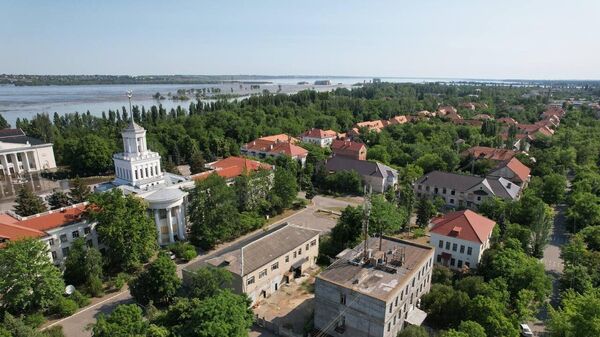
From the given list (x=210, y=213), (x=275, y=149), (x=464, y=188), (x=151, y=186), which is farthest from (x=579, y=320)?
(x=275, y=149)

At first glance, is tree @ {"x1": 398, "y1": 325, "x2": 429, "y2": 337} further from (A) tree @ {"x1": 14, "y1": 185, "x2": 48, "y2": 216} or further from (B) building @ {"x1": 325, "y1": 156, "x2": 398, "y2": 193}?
(A) tree @ {"x1": 14, "y1": 185, "x2": 48, "y2": 216}

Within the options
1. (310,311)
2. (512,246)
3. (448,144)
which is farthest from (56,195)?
(448,144)

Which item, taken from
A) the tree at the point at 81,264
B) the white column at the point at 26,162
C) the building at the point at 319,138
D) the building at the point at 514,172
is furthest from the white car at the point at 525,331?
the white column at the point at 26,162

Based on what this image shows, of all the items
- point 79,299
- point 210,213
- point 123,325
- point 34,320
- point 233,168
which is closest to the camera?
point 123,325

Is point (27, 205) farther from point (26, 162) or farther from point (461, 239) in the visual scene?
point (461, 239)

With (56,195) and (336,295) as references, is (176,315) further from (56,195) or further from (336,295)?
(56,195)

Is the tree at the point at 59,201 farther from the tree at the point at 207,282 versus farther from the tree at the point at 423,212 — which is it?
the tree at the point at 423,212
